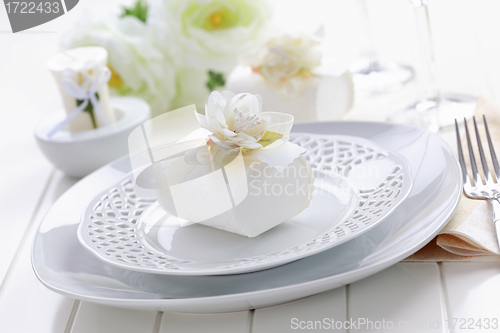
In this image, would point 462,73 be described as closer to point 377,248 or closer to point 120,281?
point 377,248

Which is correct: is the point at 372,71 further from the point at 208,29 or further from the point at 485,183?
the point at 485,183

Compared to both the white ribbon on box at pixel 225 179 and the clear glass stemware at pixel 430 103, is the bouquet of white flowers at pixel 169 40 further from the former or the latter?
the white ribbon on box at pixel 225 179

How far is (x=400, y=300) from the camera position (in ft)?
1.53

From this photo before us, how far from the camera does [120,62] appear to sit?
2.97 feet

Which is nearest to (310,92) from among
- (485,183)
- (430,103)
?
(430,103)

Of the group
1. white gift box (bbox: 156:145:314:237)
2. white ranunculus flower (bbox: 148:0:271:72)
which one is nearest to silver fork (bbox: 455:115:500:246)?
white gift box (bbox: 156:145:314:237)

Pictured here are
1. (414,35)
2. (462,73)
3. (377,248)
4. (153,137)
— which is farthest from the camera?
(414,35)

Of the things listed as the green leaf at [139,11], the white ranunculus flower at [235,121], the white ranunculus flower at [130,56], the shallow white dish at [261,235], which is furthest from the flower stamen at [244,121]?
the green leaf at [139,11]

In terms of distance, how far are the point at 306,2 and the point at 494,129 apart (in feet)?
3.09

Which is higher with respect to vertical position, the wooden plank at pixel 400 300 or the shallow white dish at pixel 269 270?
the shallow white dish at pixel 269 270

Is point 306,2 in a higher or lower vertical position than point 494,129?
higher

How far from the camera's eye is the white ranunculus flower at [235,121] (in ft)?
1.58

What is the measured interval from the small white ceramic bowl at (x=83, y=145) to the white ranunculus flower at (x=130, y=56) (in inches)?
5.0

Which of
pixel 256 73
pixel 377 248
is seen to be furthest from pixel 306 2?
pixel 377 248
